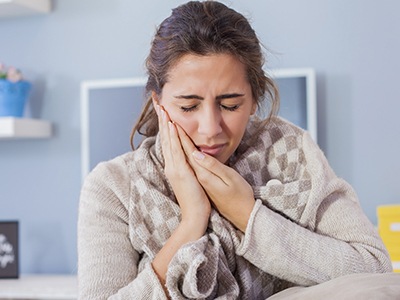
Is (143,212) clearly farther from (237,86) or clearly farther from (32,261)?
(32,261)

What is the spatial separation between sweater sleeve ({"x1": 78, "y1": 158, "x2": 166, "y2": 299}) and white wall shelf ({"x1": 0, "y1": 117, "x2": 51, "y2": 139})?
1.44 metres

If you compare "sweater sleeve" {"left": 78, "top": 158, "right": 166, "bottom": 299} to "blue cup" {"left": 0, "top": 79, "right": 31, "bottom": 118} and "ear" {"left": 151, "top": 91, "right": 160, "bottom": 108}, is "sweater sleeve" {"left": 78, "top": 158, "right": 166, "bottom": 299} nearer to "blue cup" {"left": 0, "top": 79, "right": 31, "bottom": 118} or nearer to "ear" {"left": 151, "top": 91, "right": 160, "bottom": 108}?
"ear" {"left": 151, "top": 91, "right": 160, "bottom": 108}

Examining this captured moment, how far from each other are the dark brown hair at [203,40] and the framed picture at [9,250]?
1637 millimetres

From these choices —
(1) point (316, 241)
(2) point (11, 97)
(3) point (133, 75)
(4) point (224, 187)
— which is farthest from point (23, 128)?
(1) point (316, 241)

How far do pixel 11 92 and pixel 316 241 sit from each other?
1918 millimetres

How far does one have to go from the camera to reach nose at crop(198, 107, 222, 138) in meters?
1.32

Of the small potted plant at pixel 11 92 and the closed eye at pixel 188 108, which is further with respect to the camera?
the small potted plant at pixel 11 92

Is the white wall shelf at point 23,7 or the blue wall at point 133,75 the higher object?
the white wall shelf at point 23,7

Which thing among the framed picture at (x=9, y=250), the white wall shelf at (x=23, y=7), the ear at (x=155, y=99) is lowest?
the framed picture at (x=9, y=250)

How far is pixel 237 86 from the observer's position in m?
1.35

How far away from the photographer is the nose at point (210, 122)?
4.34 ft

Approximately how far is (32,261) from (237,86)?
2.00 m

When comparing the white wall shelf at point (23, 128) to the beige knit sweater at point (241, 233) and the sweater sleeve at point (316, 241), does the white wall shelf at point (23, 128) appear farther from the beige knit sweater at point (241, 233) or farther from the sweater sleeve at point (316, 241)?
the sweater sleeve at point (316, 241)

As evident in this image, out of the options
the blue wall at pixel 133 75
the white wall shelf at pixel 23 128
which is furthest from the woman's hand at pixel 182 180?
the white wall shelf at pixel 23 128
